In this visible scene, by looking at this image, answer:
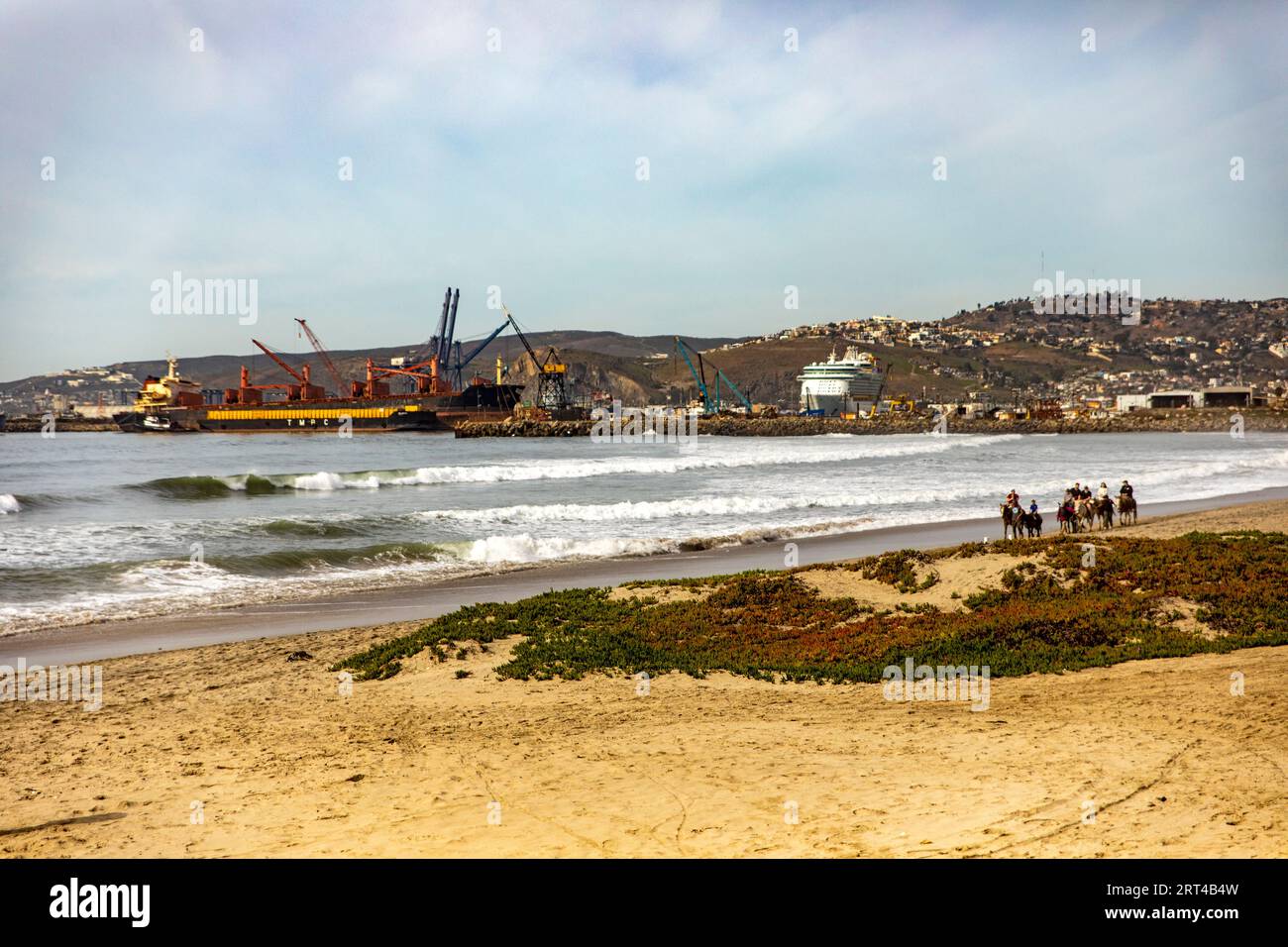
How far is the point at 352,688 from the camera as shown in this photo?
10555 millimetres

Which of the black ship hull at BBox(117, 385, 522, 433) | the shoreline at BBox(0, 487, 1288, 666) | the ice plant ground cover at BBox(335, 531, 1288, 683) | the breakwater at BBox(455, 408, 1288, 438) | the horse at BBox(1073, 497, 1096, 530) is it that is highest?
the black ship hull at BBox(117, 385, 522, 433)

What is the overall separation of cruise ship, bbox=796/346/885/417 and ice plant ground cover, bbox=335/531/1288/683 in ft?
538

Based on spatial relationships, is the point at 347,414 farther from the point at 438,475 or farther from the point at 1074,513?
the point at 1074,513

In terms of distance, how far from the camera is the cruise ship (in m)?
179

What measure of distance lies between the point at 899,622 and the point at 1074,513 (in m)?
12.6

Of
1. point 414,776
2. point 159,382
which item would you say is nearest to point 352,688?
point 414,776

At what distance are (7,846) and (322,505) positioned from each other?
2841cm

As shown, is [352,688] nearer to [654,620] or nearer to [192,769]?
[192,769]

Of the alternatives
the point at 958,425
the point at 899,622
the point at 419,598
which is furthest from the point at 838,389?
the point at 899,622

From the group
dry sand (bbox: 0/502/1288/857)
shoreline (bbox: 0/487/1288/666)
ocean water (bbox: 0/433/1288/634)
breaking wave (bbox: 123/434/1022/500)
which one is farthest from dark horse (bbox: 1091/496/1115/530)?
breaking wave (bbox: 123/434/1022/500)

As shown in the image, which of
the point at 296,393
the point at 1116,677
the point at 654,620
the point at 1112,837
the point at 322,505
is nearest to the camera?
the point at 1112,837

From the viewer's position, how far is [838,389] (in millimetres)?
178750

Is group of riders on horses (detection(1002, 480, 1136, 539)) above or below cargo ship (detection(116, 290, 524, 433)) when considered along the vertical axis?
below

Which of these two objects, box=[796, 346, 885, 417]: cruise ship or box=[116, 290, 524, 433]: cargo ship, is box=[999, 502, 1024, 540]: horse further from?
box=[796, 346, 885, 417]: cruise ship
